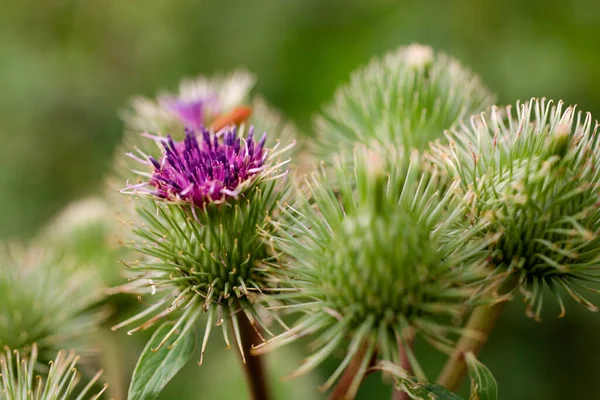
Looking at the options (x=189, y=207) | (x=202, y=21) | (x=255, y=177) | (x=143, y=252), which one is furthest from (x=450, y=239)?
(x=202, y=21)

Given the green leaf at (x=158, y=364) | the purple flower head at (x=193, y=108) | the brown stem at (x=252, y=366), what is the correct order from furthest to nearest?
the purple flower head at (x=193, y=108), the brown stem at (x=252, y=366), the green leaf at (x=158, y=364)

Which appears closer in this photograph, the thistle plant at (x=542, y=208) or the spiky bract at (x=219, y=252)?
the thistle plant at (x=542, y=208)

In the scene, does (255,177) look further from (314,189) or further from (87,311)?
(87,311)

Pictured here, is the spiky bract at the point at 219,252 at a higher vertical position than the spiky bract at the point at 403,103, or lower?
lower

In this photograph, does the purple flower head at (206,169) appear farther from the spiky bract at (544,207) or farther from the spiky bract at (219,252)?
the spiky bract at (544,207)

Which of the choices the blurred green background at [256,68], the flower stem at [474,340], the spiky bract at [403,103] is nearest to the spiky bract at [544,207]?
the flower stem at [474,340]

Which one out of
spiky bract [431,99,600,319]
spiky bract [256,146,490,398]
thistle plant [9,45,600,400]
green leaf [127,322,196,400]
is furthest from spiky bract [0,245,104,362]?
spiky bract [431,99,600,319]
